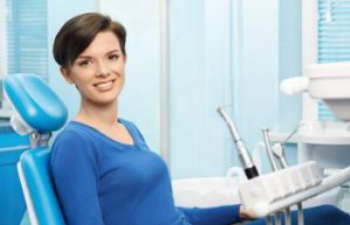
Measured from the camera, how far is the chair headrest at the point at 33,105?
1.31 m

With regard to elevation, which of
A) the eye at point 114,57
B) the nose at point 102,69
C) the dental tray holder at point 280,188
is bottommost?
the dental tray holder at point 280,188

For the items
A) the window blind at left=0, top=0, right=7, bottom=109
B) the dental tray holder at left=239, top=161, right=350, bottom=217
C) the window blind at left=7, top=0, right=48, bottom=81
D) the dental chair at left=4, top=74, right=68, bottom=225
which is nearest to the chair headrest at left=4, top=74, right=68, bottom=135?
the dental chair at left=4, top=74, right=68, bottom=225

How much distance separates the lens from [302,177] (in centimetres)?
100

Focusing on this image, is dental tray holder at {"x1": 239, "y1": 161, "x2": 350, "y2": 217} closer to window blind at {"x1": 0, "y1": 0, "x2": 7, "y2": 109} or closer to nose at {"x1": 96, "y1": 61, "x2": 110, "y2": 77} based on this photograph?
nose at {"x1": 96, "y1": 61, "x2": 110, "y2": 77}

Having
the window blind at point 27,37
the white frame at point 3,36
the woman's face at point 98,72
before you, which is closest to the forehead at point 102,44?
the woman's face at point 98,72

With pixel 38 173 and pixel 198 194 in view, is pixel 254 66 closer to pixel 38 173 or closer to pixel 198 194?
pixel 198 194

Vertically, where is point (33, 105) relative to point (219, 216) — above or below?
above

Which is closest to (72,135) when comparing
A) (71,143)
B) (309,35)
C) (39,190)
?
(71,143)

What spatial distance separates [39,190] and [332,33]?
4.95ft

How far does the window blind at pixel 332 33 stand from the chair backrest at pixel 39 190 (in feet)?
4.46

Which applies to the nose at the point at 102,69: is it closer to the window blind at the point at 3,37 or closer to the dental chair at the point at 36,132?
the dental chair at the point at 36,132

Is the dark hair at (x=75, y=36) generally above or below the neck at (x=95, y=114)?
above

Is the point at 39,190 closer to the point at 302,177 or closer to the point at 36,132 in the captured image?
the point at 36,132

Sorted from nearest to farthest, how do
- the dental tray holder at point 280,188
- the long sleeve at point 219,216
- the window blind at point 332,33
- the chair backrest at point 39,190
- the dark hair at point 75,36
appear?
1. the dental tray holder at point 280,188
2. the chair backrest at point 39,190
3. the dark hair at point 75,36
4. the long sleeve at point 219,216
5. the window blind at point 332,33
